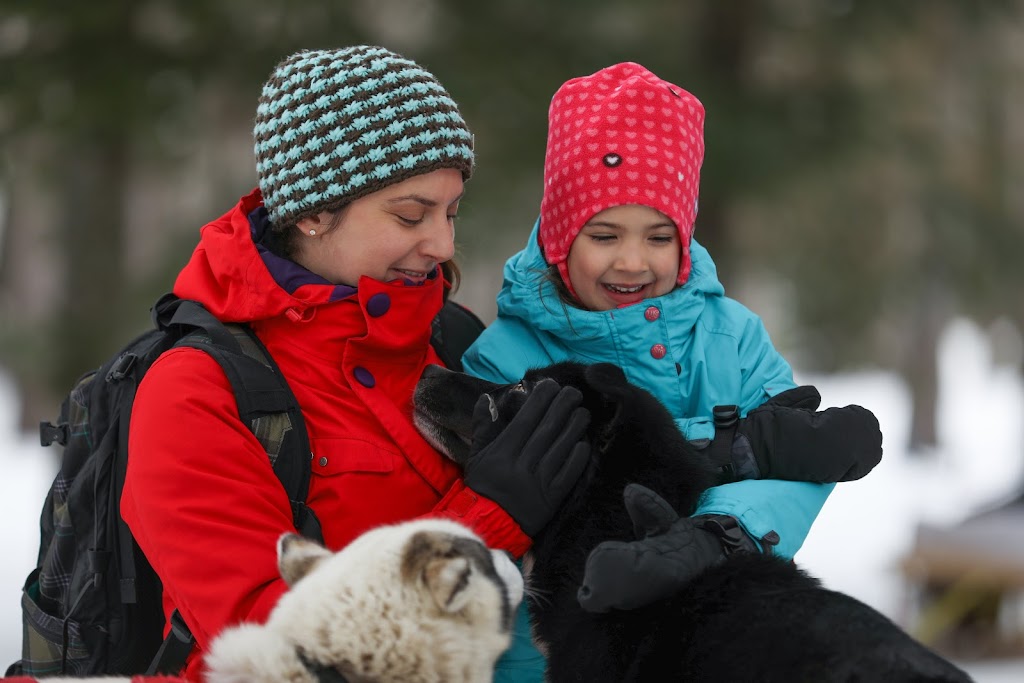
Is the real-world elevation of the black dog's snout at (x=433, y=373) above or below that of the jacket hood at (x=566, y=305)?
below

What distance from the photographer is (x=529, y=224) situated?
462 inches

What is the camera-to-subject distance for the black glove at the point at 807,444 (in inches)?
106

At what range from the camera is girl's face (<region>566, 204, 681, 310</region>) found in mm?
3020

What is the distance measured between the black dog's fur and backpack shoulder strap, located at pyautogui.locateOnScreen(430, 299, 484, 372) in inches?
12.4

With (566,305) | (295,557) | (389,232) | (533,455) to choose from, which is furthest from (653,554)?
(389,232)

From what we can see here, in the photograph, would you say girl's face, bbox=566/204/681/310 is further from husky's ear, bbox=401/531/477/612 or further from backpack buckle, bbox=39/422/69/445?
backpack buckle, bbox=39/422/69/445

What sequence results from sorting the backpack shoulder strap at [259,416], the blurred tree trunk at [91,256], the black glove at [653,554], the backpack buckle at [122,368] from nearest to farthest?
the black glove at [653,554]
the backpack shoulder strap at [259,416]
the backpack buckle at [122,368]
the blurred tree trunk at [91,256]

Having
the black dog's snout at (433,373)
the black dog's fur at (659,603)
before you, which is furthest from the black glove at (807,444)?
the black dog's snout at (433,373)

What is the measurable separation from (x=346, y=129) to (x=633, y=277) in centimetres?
97

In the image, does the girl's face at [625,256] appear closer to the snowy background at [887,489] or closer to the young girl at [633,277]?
the young girl at [633,277]

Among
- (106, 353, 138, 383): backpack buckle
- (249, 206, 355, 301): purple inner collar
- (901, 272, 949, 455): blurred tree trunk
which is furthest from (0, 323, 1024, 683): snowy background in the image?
(106, 353, 138, 383): backpack buckle

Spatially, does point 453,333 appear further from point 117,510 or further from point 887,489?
point 887,489

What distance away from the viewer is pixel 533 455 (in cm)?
261

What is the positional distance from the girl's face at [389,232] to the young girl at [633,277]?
45 cm
